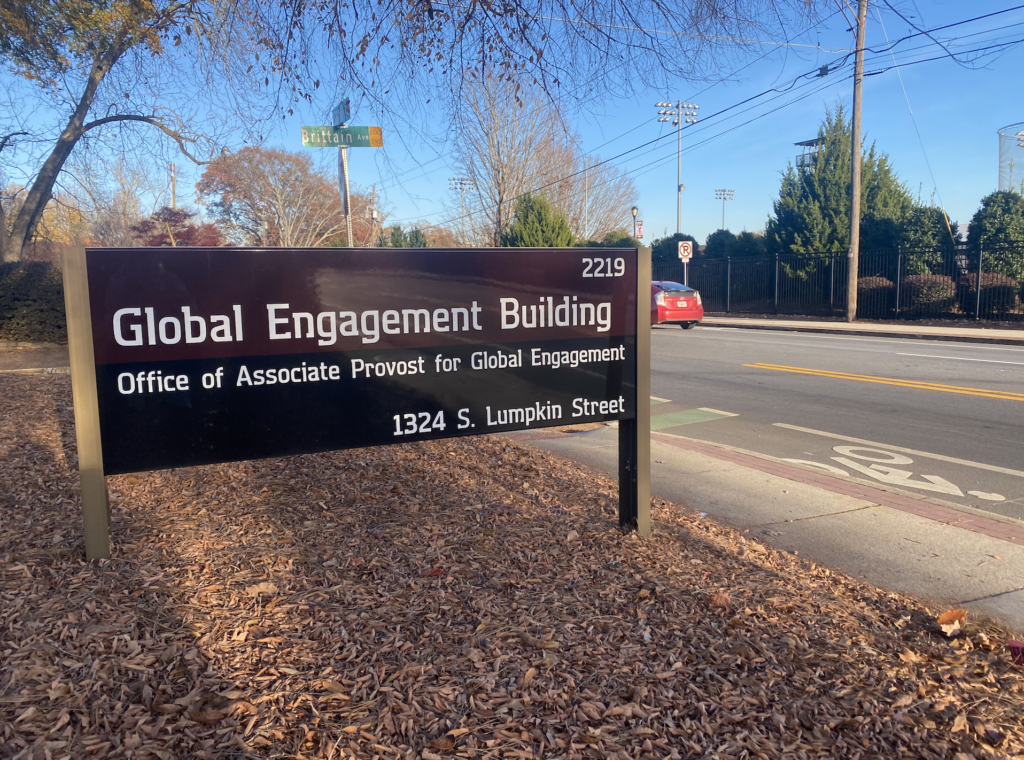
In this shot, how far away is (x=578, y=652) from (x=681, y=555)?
1.25 meters

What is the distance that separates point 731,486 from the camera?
5902 mm

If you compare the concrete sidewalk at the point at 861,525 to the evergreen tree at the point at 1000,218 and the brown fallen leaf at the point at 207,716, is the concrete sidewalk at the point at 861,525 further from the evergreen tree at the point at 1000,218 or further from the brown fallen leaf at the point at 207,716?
the evergreen tree at the point at 1000,218

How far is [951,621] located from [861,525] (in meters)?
1.62

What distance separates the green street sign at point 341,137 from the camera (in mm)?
6277

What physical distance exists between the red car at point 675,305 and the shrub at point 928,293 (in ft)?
23.0

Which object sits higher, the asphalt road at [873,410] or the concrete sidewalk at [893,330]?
the concrete sidewalk at [893,330]

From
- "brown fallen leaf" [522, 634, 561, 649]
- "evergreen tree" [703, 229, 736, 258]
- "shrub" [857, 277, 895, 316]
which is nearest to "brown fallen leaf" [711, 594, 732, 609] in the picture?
→ "brown fallen leaf" [522, 634, 561, 649]

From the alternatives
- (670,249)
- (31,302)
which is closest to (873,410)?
(31,302)

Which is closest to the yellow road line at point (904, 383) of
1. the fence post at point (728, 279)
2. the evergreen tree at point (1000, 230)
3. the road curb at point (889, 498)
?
the road curb at point (889, 498)

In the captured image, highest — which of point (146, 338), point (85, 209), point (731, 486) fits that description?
point (85, 209)

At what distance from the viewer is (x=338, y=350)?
139 inches

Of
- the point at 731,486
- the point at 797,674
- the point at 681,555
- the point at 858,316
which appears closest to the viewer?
the point at 797,674

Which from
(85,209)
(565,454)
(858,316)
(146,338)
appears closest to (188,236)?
(85,209)

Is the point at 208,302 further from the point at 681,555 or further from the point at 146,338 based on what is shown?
the point at 681,555
